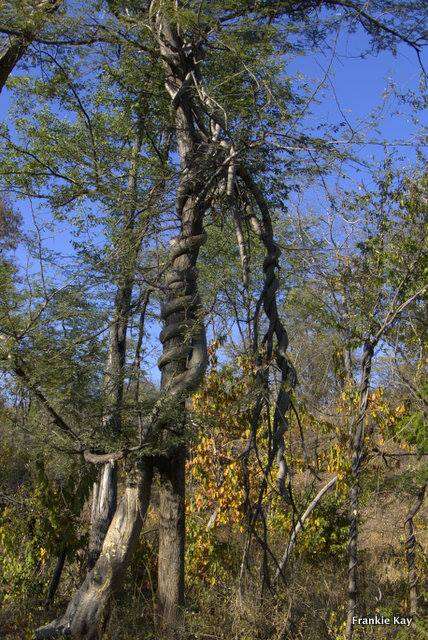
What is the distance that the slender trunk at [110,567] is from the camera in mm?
3271

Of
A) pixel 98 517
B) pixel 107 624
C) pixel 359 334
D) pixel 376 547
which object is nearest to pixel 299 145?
pixel 359 334

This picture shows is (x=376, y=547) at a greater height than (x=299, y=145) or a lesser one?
lesser

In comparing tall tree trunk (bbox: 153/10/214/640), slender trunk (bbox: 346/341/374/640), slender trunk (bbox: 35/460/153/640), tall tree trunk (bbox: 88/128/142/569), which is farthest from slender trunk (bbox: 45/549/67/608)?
slender trunk (bbox: 346/341/374/640)

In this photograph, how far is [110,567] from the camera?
3.24m

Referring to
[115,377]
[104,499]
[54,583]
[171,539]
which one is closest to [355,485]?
[171,539]

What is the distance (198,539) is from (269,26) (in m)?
4.20

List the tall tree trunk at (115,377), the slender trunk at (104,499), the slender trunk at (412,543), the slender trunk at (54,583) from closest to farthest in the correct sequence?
the tall tree trunk at (115,377) → the slender trunk at (412,543) → the slender trunk at (54,583) → the slender trunk at (104,499)

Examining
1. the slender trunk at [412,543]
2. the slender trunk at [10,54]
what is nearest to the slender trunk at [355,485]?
the slender trunk at [412,543]

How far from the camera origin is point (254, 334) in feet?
9.74

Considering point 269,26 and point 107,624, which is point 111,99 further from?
point 107,624

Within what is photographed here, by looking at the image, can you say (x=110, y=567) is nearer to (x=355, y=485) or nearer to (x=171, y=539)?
(x=171, y=539)

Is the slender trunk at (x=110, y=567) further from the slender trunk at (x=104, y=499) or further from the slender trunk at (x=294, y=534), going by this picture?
the slender trunk at (x=104, y=499)

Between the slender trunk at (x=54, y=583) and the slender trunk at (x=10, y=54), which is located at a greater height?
the slender trunk at (x=10, y=54)

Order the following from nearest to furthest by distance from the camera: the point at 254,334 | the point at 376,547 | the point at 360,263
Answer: the point at 254,334, the point at 360,263, the point at 376,547
